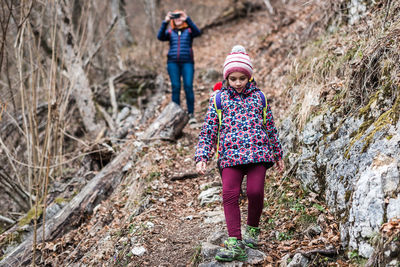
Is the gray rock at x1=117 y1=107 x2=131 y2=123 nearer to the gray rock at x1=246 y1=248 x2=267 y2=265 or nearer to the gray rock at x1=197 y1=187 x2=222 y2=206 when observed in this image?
the gray rock at x1=197 y1=187 x2=222 y2=206

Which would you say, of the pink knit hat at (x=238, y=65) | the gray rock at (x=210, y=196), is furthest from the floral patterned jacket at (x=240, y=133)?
the gray rock at (x=210, y=196)

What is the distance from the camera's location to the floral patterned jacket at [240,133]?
9.86 ft

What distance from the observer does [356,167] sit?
2852 mm

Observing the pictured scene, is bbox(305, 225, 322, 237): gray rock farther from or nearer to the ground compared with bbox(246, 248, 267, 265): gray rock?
farther from the ground

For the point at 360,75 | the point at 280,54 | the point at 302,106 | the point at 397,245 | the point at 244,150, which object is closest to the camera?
the point at 397,245

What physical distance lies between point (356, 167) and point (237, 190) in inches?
39.2

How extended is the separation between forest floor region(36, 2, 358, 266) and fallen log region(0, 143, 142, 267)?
0.15m

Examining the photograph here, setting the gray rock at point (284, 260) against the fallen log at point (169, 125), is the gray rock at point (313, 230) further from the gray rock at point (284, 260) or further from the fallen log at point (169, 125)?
the fallen log at point (169, 125)

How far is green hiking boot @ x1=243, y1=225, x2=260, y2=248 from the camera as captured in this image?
3092 mm

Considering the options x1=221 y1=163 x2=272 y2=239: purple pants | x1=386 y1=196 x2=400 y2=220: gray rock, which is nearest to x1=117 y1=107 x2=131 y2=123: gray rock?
x1=221 y1=163 x2=272 y2=239: purple pants

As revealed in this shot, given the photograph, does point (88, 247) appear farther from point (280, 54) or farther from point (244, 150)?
point (280, 54)

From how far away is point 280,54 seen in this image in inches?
302

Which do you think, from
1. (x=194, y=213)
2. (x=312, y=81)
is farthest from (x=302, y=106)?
(x=194, y=213)

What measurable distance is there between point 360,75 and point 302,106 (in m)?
0.87
